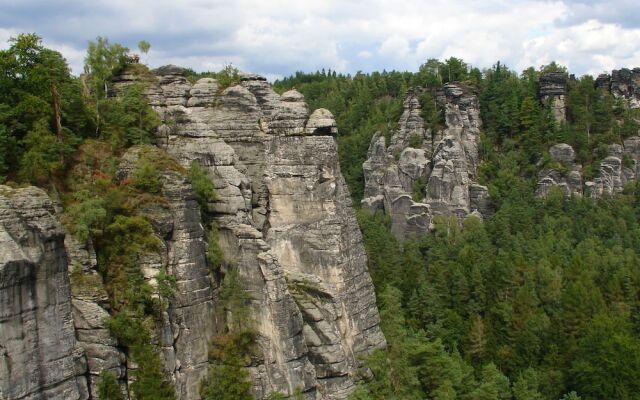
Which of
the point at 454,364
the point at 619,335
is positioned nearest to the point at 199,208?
the point at 454,364

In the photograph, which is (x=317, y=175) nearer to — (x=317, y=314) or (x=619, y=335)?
(x=317, y=314)

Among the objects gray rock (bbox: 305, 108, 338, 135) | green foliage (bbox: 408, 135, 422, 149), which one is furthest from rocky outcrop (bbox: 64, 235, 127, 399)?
green foliage (bbox: 408, 135, 422, 149)

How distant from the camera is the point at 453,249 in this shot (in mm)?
65812

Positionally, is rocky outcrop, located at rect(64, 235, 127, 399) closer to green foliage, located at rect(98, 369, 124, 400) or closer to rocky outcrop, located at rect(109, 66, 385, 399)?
green foliage, located at rect(98, 369, 124, 400)

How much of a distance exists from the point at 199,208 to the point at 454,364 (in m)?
19.4

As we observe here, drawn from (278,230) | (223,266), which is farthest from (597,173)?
(223,266)

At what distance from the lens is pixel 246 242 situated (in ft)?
94.1

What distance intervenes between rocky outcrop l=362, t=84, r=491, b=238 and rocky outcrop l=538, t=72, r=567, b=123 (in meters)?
10.3

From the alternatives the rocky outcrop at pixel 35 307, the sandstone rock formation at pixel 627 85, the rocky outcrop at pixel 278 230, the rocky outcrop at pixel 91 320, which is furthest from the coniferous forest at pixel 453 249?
the sandstone rock formation at pixel 627 85

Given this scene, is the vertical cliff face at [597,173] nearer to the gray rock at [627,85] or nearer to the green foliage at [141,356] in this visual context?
the gray rock at [627,85]

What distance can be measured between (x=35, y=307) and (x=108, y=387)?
13.6 ft

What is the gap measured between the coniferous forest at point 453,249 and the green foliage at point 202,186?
10 centimetres

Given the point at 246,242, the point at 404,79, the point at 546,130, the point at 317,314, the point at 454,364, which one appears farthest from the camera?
the point at 404,79

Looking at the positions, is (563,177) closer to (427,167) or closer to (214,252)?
(427,167)
